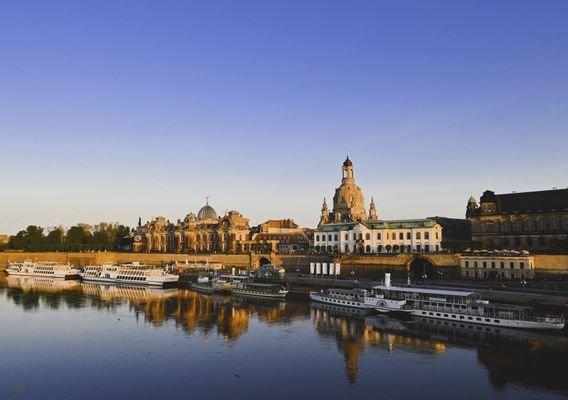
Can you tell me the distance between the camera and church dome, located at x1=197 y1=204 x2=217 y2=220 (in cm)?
15162

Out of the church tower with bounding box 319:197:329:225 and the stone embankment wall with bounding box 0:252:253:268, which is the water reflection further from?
the church tower with bounding box 319:197:329:225

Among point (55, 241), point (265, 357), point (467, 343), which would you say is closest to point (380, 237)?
point (467, 343)

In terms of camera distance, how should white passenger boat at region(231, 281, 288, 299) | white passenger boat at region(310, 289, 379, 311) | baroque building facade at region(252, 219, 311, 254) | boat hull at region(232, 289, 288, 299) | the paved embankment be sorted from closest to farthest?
the paved embankment → white passenger boat at region(310, 289, 379, 311) → boat hull at region(232, 289, 288, 299) → white passenger boat at region(231, 281, 288, 299) → baroque building facade at region(252, 219, 311, 254)

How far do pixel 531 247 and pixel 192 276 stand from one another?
57.0 meters

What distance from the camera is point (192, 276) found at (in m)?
93.8

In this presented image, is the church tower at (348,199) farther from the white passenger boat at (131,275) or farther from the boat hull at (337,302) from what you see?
the boat hull at (337,302)

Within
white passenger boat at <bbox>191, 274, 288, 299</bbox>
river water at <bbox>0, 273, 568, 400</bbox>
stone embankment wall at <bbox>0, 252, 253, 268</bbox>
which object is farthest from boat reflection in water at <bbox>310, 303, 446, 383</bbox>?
stone embankment wall at <bbox>0, 252, 253, 268</bbox>

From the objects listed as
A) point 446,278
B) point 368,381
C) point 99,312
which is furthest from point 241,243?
point 368,381

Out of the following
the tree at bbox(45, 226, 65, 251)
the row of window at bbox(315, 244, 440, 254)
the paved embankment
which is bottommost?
the paved embankment

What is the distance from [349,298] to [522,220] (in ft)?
140

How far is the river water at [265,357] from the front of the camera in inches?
1200

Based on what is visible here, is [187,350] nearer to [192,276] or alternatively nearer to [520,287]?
[520,287]

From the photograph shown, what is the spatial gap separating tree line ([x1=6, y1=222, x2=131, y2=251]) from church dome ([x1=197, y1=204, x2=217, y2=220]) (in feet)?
90.7

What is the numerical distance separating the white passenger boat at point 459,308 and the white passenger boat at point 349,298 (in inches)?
35.8
